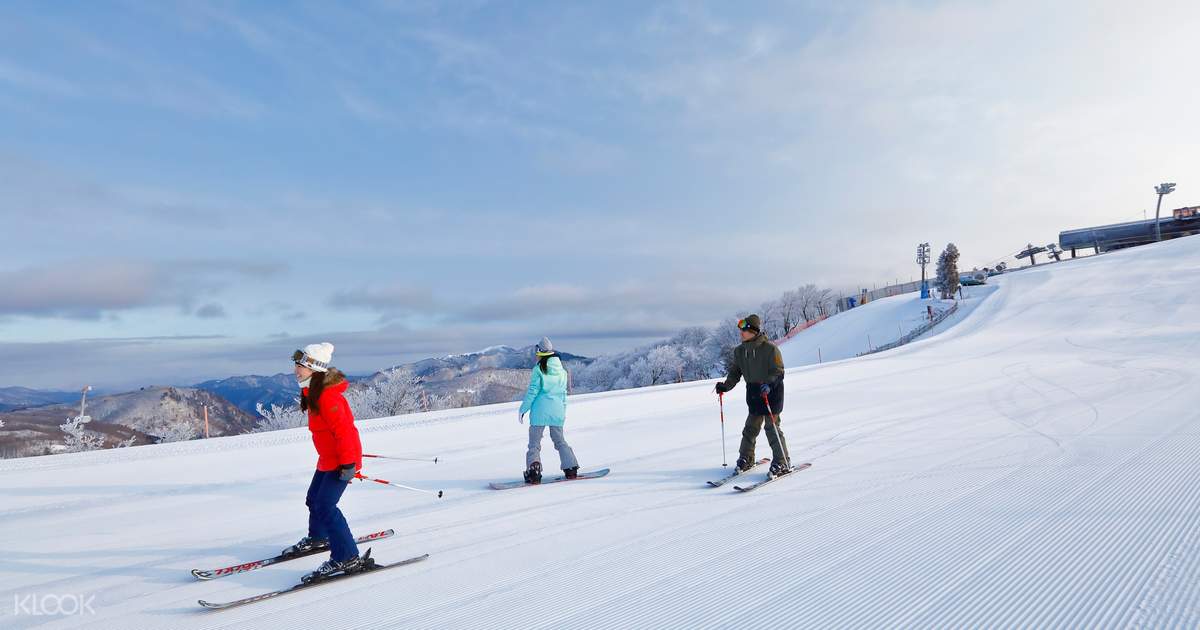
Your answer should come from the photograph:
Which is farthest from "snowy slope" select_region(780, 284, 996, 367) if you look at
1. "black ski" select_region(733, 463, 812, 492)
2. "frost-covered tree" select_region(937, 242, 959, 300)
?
"black ski" select_region(733, 463, 812, 492)

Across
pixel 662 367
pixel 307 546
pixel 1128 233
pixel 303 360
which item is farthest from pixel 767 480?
pixel 1128 233

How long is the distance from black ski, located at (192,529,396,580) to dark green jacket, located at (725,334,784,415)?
4.20 m

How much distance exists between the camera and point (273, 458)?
10594 mm

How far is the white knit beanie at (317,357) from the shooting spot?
477 cm

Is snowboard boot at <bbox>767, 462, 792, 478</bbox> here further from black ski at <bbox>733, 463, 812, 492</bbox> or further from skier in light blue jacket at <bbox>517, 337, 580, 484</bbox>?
skier in light blue jacket at <bbox>517, 337, 580, 484</bbox>

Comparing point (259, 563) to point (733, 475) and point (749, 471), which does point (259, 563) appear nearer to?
point (733, 475)

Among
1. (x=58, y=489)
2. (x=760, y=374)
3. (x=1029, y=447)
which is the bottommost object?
(x=1029, y=447)

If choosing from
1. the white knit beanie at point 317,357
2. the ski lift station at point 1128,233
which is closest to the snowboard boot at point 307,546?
the white knit beanie at point 317,357

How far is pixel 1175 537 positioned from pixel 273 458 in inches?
459

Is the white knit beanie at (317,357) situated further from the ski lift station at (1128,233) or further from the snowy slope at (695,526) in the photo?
the ski lift station at (1128,233)

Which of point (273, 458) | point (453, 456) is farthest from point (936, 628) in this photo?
point (273, 458)

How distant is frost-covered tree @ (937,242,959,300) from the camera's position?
49.0 meters

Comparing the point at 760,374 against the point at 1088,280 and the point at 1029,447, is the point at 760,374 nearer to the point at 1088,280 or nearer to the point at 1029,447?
the point at 1029,447

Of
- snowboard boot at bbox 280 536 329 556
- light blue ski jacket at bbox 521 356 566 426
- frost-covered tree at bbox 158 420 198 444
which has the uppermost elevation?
light blue ski jacket at bbox 521 356 566 426
